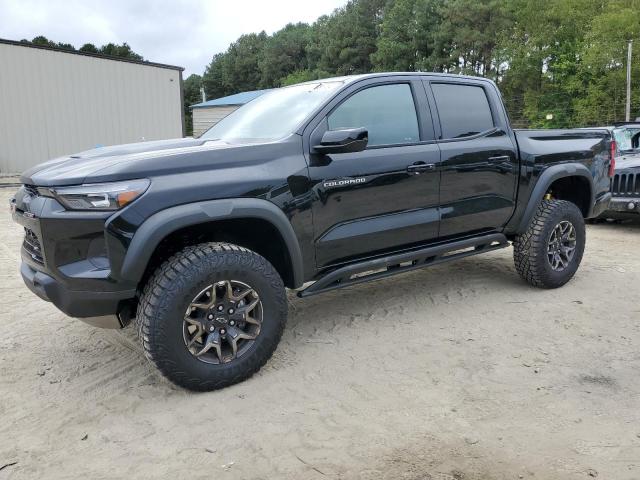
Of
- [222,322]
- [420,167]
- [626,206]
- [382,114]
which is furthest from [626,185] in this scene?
[222,322]

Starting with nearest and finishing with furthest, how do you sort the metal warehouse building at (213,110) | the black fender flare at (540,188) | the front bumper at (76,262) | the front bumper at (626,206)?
1. the front bumper at (76,262)
2. the black fender flare at (540,188)
3. the front bumper at (626,206)
4. the metal warehouse building at (213,110)

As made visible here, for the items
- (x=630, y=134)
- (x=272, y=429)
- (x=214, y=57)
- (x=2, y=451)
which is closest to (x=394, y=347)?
(x=272, y=429)

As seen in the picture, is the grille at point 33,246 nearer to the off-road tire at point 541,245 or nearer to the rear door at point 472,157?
the rear door at point 472,157

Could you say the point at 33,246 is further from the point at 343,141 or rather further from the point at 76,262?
the point at 343,141

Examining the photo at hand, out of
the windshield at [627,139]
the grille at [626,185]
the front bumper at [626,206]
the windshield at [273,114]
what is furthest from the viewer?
the windshield at [627,139]

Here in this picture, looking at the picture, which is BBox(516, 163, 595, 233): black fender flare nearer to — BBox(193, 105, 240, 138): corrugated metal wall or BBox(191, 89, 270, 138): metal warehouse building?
BBox(191, 89, 270, 138): metal warehouse building

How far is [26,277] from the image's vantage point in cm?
332

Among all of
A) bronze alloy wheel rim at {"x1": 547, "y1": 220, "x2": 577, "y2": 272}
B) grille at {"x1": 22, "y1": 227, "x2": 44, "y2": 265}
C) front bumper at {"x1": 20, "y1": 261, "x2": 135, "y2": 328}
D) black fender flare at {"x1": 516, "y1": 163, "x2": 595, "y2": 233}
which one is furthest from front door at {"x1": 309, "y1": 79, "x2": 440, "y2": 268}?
grille at {"x1": 22, "y1": 227, "x2": 44, "y2": 265}

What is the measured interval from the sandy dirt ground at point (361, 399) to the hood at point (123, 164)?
1.28 metres

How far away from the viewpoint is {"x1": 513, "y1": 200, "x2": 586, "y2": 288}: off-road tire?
492 centimetres

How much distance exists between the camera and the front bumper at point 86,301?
2939 millimetres

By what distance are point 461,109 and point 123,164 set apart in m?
2.83

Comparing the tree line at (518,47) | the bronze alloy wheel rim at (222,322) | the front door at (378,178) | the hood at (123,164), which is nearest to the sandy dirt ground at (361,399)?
the bronze alloy wheel rim at (222,322)

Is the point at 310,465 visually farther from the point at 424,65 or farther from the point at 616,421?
the point at 424,65
